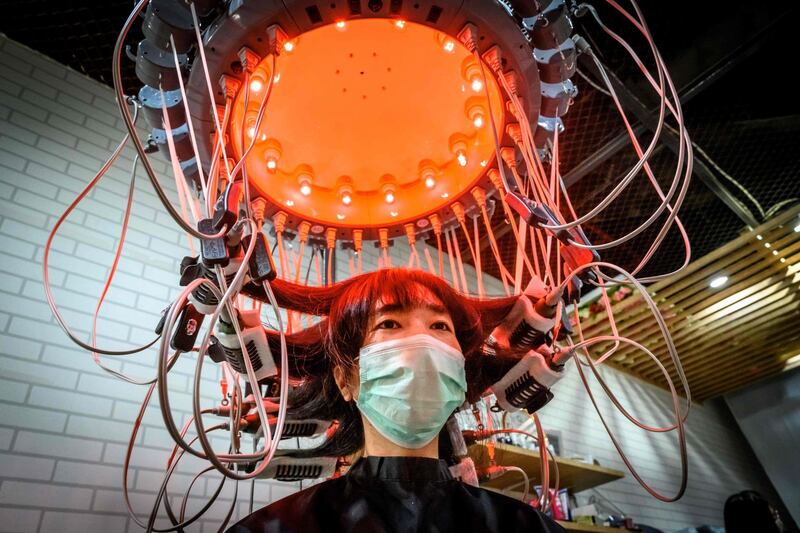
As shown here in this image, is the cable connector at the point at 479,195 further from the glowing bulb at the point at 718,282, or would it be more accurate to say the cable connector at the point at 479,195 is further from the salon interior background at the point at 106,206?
the glowing bulb at the point at 718,282

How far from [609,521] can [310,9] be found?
337cm

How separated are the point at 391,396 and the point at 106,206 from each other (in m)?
1.79

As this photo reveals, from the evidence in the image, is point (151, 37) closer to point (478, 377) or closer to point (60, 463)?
point (478, 377)

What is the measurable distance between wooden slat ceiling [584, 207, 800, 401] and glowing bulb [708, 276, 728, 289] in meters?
0.04

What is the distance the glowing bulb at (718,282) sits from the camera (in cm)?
405

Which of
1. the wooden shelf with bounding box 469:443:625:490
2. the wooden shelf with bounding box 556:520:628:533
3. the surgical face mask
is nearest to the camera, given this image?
the surgical face mask

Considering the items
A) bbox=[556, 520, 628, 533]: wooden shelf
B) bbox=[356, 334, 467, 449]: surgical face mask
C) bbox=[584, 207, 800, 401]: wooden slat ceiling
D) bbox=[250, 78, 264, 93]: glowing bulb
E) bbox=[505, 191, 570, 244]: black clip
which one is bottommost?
bbox=[556, 520, 628, 533]: wooden shelf

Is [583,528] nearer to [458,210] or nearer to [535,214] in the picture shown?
[458,210]

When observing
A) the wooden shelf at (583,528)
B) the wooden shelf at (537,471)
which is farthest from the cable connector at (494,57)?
the wooden shelf at (583,528)

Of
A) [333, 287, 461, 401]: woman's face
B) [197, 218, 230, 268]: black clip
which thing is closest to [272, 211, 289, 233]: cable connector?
[333, 287, 461, 401]: woman's face

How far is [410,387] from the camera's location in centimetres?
107

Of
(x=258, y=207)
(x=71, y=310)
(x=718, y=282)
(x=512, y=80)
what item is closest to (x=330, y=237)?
(x=258, y=207)

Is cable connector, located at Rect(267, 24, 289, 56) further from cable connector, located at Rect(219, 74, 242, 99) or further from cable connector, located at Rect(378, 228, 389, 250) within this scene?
cable connector, located at Rect(378, 228, 389, 250)

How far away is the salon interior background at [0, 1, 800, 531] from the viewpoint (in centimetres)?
168
